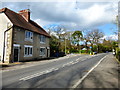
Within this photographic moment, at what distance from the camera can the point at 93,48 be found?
213 feet

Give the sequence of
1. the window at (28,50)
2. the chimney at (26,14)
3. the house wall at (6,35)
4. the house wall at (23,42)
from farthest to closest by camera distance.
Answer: the chimney at (26,14), the window at (28,50), the house wall at (23,42), the house wall at (6,35)

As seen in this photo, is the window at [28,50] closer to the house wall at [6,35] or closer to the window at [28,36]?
the window at [28,36]

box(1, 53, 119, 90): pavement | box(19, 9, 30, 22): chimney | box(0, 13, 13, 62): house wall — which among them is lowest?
box(1, 53, 119, 90): pavement

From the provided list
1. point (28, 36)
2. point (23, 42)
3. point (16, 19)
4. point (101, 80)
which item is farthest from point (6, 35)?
point (101, 80)

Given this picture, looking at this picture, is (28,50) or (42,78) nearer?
(42,78)

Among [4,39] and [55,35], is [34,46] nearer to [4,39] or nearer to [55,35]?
[4,39]

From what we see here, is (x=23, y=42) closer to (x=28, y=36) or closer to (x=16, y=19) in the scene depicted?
(x=28, y=36)

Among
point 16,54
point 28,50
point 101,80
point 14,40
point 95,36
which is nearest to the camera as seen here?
point 101,80

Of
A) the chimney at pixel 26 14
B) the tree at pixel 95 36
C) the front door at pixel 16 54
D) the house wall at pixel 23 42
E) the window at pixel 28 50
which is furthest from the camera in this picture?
the tree at pixel 95 36

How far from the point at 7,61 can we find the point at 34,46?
718 cm

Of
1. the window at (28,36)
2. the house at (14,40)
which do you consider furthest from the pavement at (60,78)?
the window at (28,36)

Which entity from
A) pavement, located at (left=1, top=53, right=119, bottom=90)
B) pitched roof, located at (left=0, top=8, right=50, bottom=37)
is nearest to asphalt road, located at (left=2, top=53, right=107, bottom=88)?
pavement, located at (left=1, top=53, right=119, bottom=90)

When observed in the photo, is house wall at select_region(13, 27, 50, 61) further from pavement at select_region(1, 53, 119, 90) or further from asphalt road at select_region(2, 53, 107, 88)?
asphalt road at select_region(2, 53, 107, 88)

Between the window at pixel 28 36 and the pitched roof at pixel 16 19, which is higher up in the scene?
the pitched roof at pixel 16 19
